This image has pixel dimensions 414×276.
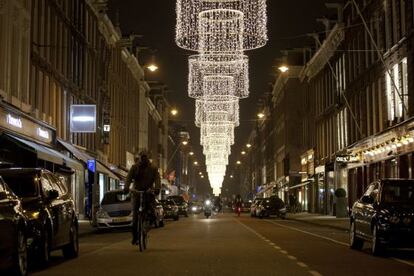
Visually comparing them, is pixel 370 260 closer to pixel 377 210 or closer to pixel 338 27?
pixel 377 210

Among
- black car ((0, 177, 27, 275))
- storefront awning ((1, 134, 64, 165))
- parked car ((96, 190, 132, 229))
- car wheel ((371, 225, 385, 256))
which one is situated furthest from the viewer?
parked car ((96, 190, 132, 229))

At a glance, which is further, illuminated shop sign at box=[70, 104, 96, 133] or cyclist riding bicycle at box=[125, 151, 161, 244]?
illuminated shop sign at box=[70, 104, 96, 133]

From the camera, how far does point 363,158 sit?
47.5 m

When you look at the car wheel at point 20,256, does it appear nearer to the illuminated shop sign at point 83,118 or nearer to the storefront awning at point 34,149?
the storefront awning at point 34,149

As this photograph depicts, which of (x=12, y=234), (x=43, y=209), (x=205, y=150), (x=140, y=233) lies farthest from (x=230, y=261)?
(x=205, y=150)

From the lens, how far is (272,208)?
186 ft

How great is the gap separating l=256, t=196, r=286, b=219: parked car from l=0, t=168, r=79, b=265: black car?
40.6 metres

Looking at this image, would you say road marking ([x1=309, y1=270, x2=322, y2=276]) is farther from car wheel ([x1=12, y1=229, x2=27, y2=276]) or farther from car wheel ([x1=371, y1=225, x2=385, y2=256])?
car wheel ([x1=12, y1=229, x2=27, y2=276])

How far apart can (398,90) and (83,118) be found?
16729mm

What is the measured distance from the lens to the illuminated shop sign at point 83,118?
1690 inches

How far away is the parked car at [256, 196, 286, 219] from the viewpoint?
56.1 m

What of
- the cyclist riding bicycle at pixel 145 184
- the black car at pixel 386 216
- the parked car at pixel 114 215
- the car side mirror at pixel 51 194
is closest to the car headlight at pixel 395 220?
the black car at pixel 386 216

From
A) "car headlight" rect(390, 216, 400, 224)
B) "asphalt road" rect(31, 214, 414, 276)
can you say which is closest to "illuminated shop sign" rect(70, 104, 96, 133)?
"asphalt road" rect(31, 214, 414, 276)

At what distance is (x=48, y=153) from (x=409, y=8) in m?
17.7
